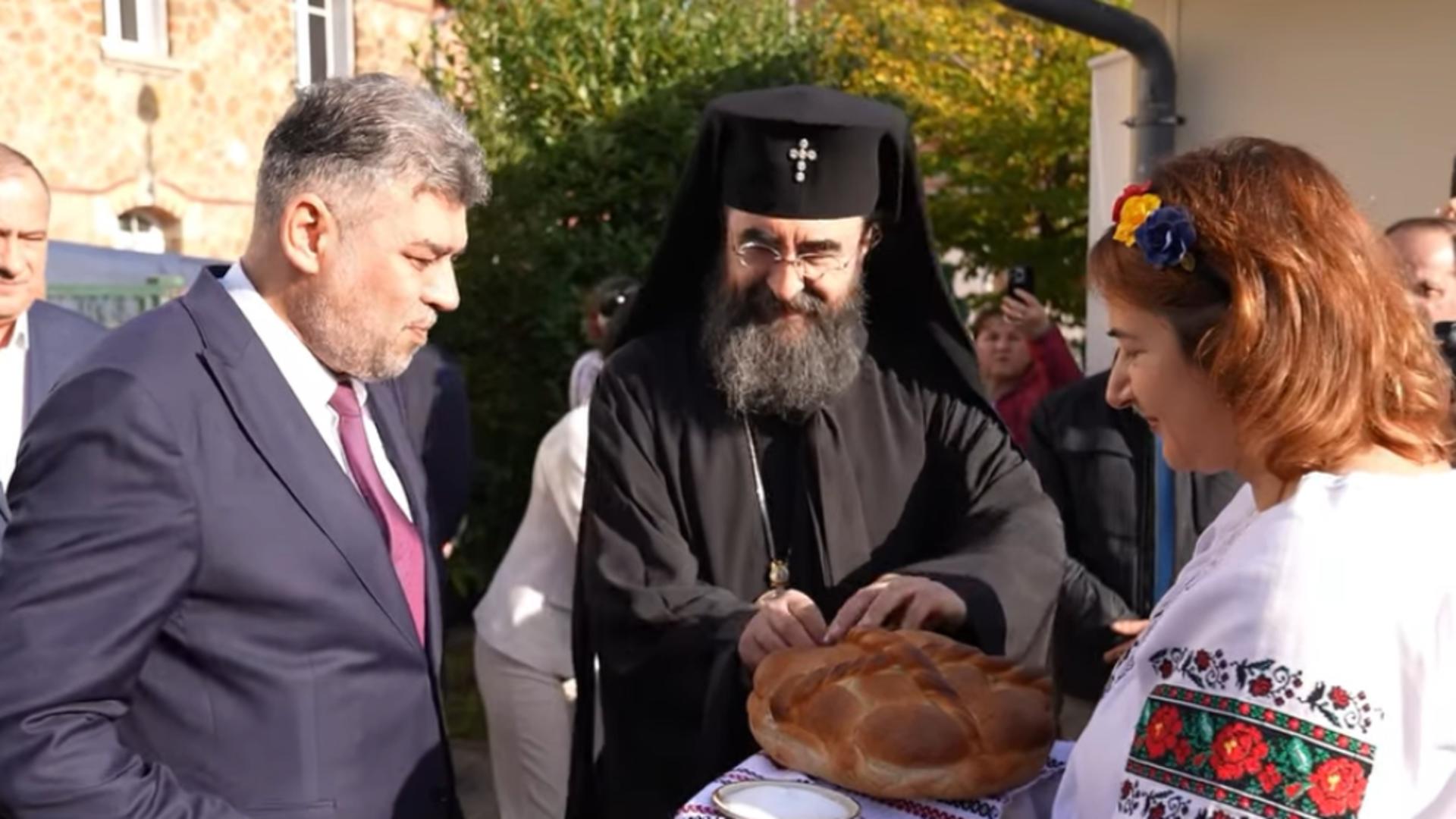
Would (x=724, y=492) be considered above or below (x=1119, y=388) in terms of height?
below

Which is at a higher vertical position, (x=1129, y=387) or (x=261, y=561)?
(x=1129, y=387)

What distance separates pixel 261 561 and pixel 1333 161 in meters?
6.60

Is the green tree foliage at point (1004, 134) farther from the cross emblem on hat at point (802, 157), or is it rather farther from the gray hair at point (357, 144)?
the gray hair at point (357, 144)

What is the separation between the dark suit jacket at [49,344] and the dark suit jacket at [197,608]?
5.34ft

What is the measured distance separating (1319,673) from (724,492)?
1.59 m

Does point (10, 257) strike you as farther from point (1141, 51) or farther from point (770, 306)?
point (1141, 51)

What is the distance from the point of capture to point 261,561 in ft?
6.75

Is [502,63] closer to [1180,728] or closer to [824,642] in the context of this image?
[824,642]

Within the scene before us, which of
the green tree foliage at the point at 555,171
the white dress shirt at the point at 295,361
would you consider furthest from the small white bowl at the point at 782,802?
the green tree foliage at the point at 555,171

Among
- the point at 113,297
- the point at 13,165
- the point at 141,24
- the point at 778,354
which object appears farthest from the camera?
the point at 141,24

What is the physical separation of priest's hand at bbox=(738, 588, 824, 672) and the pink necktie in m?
0.57

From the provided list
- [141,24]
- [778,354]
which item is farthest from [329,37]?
[778,354]

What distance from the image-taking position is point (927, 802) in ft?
6.72

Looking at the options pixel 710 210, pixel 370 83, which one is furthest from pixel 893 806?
pixel 710 210
